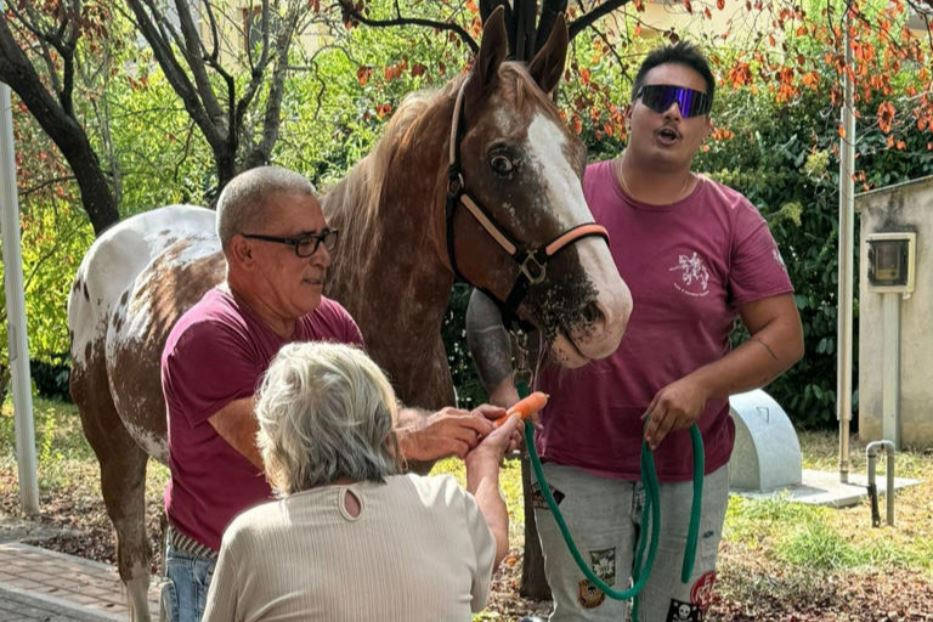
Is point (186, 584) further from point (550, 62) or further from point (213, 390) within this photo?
point (550, 62)

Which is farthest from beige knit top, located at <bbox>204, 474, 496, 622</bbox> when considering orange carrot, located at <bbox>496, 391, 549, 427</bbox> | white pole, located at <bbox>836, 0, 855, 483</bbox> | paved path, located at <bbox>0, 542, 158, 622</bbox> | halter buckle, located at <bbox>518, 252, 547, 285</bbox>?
white pole, located at <bbox>836, 0, 855, 483</bbox>

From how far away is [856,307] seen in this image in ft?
36.7

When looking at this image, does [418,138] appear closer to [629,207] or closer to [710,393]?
[629,207]

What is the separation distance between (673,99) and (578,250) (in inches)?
23.1

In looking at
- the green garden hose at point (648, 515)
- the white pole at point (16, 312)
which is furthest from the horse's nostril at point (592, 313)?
the white pole at point (16, 312)

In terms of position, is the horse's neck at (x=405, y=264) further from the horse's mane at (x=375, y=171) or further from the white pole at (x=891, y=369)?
the white pole at (x=891, y=369)

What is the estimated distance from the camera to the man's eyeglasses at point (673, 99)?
307 centimetres

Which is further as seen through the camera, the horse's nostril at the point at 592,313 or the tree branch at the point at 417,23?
the tree branch at the point at 417,23

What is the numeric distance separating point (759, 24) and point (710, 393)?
578 inches

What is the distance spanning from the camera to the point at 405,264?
3.28m

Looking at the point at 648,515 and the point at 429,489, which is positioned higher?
the point at 429,489

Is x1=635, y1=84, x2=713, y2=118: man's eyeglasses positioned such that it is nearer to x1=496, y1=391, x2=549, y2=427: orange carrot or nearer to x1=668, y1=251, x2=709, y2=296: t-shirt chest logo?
x1=668, y1=251, x2=709, y2=296: t-shirt chest logo

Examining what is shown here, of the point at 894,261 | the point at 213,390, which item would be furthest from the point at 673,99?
the point at 894,261

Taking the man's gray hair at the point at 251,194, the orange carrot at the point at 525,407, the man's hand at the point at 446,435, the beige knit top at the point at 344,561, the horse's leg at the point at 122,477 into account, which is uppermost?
the man's gray hair at the point at 251,194
